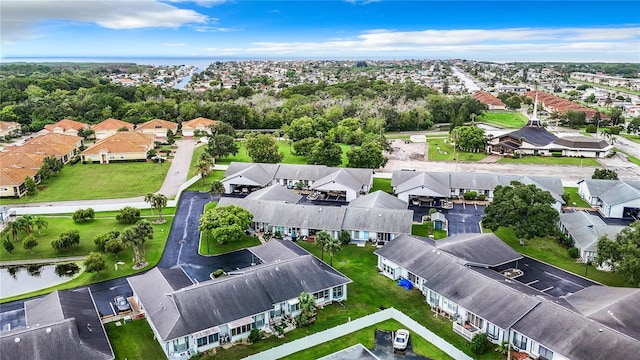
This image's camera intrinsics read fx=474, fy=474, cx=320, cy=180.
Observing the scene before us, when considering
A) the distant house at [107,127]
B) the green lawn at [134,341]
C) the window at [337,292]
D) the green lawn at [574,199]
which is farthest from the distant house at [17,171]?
the green lawn at [574,199]

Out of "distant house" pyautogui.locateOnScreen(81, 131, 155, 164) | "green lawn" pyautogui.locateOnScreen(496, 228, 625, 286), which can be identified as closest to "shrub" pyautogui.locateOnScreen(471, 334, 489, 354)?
"green lawn" pyautogui.locateOnScreen(496, 228, 625, 286)

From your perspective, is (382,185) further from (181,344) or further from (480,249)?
(181,344)

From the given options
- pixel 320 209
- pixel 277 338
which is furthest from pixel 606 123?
pixel 277 338

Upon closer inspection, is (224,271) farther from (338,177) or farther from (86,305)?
(338,177)

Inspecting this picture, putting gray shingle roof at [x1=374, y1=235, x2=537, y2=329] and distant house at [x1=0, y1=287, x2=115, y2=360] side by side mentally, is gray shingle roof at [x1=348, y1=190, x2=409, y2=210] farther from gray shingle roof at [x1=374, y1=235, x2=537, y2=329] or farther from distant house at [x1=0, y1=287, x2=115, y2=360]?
distant house at [x1=0, y1=287, x2=115, y2=360]

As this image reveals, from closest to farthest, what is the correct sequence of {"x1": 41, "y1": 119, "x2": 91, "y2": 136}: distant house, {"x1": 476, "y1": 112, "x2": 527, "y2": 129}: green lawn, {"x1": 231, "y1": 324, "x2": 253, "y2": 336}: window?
{"x1": 231, "y1": 324, "x2": 253, "y2": 336}: window, {"x1": 41, "y1": 119, "x2": 91, "y2": 136}: distant house, {"x1": 476, "y1": 112, "x2": 527, "y2": 129}: green lawn

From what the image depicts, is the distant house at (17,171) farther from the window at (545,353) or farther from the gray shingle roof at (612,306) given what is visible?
the gray shingle roof at (612,306)

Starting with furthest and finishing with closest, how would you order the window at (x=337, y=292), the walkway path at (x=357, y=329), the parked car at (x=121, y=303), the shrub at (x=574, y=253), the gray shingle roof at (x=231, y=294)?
the shrub at (x=574, y=253) → the window at (x=337, y=292) → the parked car at (x=121, y=303) → the gray shingle roof at (x=231, y=294) → the walkway path at (x=357, y=329)
